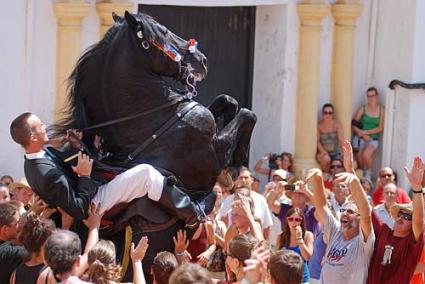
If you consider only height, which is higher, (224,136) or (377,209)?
(224,136)

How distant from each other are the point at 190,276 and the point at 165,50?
9.89ft

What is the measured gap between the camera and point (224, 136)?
10.1 metres

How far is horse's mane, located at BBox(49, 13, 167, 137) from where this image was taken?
31.9 feet

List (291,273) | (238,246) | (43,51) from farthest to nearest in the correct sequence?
1. (43,51)
2. (238,246)
3. (291,273)

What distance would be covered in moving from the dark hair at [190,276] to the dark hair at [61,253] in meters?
0.72

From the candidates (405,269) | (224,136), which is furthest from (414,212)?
(224,136)

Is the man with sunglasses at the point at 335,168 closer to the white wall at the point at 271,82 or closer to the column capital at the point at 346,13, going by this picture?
the white wall at the point at 271,82

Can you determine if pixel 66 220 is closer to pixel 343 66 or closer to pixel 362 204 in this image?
pixel 362 204

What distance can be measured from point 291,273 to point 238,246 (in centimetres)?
88

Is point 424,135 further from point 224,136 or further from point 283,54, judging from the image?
point 224,136

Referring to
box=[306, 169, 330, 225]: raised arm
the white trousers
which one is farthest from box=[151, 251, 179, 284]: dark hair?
box=[306, 169, 330, 225]: raised arm

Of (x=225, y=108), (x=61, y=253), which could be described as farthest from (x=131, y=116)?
A: (x=61, y=253)

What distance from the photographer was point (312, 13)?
16891 mm

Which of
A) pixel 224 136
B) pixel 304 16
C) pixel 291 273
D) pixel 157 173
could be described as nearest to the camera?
pixel 291 273
